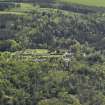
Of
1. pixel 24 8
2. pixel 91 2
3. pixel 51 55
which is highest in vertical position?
pixel 91 2

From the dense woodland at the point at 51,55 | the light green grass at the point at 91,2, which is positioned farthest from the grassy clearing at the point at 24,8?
the light green grass at the point at 91,2

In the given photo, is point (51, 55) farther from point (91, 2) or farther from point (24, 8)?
point (91, 2)

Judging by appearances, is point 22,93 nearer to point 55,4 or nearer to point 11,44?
point 11,44

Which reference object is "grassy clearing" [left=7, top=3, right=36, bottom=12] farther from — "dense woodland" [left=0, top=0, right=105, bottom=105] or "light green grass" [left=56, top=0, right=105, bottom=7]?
"light green grass" [left=56, top=0, right=105, bottom=7]

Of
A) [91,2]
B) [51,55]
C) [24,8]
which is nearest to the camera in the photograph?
[51,55]

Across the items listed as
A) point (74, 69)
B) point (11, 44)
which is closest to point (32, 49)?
point (11, 44)

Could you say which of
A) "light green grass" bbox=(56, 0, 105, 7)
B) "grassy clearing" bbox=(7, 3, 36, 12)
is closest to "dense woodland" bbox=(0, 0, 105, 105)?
"grassy clearing" bbox=(7, 3, 36, 12)

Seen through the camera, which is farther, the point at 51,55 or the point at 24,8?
the point at 24,8

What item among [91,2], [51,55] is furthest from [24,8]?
[51,55]

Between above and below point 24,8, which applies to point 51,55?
below
